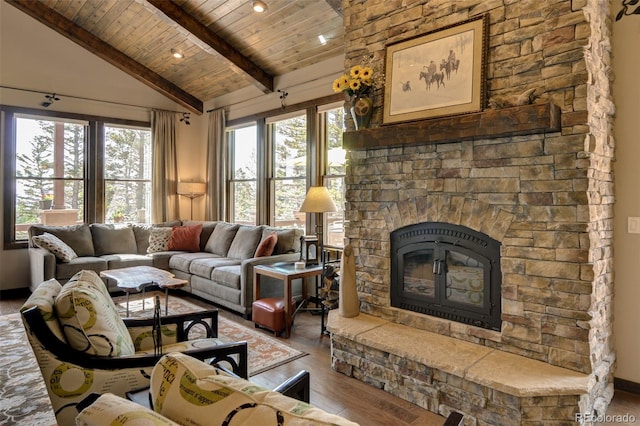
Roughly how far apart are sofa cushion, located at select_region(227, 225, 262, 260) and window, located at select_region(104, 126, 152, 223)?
2209 millimetres

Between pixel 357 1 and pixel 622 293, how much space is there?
2.98 m

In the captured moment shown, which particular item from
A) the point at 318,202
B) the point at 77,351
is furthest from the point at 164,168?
the point at 77,351

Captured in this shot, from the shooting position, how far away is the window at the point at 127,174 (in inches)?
253

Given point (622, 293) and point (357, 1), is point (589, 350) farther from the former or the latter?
point (357, 1)

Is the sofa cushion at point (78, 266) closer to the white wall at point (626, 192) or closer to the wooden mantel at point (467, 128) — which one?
the wooden mantel at point (467, 128)

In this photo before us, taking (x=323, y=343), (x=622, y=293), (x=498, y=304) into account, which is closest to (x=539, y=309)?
(x=498, y=304)

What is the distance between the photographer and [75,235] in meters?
5.52

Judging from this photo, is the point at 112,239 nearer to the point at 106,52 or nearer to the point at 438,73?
the point at 106,52

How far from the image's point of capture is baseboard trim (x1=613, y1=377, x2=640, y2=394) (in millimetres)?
2645

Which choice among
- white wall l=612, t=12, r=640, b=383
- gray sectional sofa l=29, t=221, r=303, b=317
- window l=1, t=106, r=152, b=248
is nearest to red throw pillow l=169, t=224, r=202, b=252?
Result: gray sectional sofa l=29, t=221, r=303, b=317

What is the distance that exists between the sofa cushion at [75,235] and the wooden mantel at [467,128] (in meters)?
4.43

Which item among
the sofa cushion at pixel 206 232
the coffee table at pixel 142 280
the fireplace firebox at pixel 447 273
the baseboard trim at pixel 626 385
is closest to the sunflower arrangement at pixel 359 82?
the fireplace firebox at pixel 447 273

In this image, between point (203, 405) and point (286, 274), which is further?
point (286, 274)

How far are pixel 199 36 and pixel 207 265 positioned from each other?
9.38 feet
